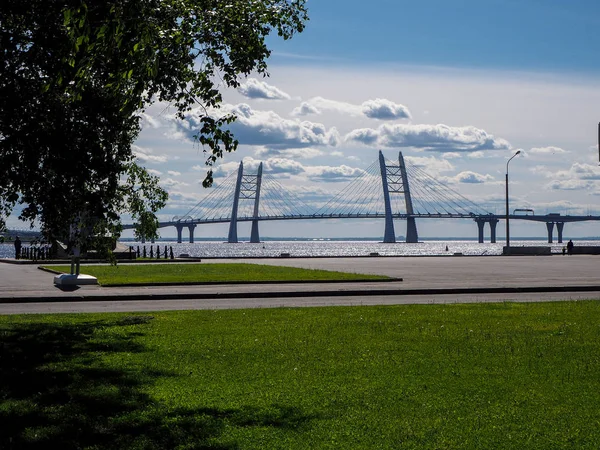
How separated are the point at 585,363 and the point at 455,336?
8.19 feet

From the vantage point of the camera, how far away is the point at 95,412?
7078 mm

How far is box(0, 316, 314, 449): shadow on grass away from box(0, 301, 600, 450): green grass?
0.06 ft

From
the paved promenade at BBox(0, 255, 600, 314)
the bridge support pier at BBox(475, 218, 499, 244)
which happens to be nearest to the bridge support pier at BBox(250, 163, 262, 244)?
the bridge support pier at BBox(475, 218, 499, 244)

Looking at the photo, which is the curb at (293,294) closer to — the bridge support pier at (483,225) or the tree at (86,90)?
the tree at (86,90)

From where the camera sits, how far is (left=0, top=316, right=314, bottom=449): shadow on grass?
6.20 meters

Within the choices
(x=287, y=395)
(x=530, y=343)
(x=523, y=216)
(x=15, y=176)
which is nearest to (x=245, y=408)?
(x=287, y=395)

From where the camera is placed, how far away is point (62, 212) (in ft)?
41.0

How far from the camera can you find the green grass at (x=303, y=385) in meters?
6.29

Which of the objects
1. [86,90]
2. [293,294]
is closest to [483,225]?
[293,294]

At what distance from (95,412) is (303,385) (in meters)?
2.22

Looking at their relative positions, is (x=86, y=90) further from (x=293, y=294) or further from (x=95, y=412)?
(x=293, y=294)

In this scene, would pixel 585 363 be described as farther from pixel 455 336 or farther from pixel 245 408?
pixel 245 408

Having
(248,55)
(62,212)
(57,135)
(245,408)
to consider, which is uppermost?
(248,55)

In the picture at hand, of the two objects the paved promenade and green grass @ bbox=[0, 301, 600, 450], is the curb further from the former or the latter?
green grass @ bbox=[0, 301, 600, 450]
